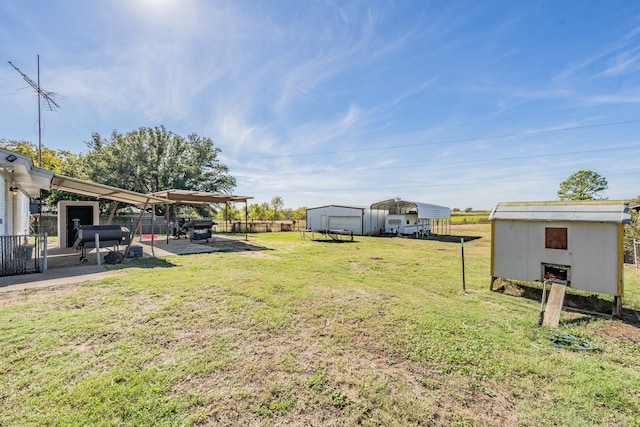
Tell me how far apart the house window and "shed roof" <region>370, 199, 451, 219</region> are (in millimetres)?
16436

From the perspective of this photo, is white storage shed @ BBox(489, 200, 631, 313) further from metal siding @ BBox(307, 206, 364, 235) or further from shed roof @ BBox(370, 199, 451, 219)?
shed roof @ BBox(370, 199, 451, 219)

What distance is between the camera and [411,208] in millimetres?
23438

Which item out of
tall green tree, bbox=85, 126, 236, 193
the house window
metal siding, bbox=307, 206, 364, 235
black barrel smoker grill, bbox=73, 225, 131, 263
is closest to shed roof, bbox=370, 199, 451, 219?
metal siding, bbox=307, 206, 364, 235

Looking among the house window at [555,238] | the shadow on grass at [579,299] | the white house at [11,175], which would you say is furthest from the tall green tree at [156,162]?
the house window at [555,238]

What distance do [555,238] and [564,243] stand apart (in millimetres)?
165

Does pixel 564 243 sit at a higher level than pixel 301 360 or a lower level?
higher

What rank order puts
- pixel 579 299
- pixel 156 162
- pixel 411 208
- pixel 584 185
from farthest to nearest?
pixel 584 185 < pixel 411 208 < pixel 156 162 < pixel 579 299

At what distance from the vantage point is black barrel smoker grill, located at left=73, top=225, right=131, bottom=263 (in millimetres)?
8250

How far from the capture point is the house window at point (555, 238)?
5.22 m

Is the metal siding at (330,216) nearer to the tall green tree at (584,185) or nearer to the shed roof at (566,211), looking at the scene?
the shed roof at (566,211)

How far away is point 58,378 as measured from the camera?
2381mm

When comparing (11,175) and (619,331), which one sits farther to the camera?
(11,175)

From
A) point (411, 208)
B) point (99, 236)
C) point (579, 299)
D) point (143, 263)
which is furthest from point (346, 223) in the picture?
point (579, 299)

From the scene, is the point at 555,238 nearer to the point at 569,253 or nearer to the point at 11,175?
the point at 569,253
